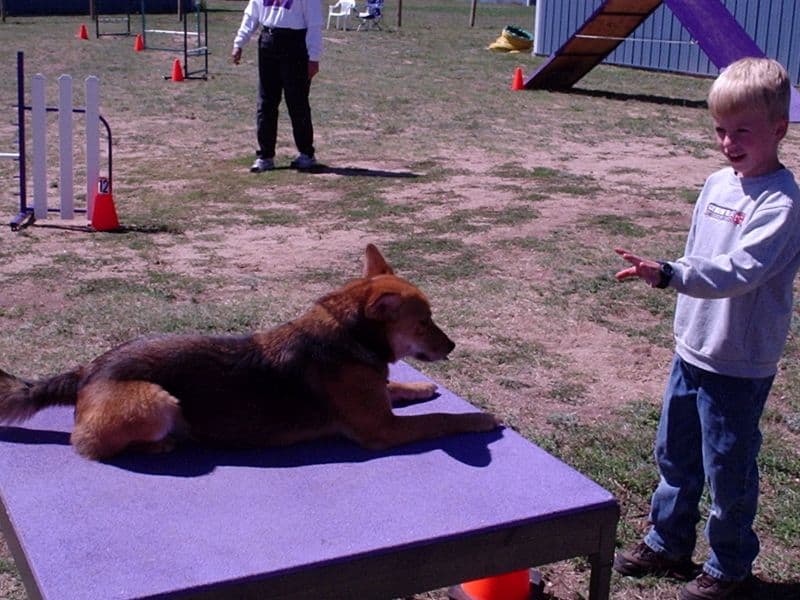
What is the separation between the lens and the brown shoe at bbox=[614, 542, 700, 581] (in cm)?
392

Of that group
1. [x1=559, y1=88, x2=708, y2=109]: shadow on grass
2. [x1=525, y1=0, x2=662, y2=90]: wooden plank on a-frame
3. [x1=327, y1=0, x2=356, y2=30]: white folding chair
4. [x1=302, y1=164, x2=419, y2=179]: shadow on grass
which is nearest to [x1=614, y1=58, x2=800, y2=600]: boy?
[x1=302, y1=164, x2=419, y2=179]: shadow on grass

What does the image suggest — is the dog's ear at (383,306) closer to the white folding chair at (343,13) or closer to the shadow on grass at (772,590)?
the shadow on grass at (772,590)

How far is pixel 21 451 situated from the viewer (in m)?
3.59

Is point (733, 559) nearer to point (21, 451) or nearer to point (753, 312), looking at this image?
point (753, 312)

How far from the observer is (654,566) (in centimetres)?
394

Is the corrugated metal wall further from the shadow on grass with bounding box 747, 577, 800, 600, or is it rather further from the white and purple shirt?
the shadow on grass with bounding box 747, 577, 800, 600

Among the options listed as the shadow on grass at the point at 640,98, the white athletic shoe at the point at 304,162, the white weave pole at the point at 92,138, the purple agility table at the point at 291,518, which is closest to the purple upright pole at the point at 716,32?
the shadow on grass at the point at 640,98

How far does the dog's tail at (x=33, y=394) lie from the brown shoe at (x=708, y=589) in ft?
7.43

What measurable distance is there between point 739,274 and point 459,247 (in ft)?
17.1

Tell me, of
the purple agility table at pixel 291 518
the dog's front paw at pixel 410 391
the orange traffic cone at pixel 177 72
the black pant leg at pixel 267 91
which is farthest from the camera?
the orange traffic cone at pixel 177 72

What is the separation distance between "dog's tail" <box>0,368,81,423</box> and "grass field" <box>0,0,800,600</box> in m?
0.62

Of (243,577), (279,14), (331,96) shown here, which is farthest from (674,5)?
(243,577)

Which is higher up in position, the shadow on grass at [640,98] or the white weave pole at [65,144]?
the shadow on grass at [640,98]

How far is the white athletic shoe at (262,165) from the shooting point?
11.6 metres
